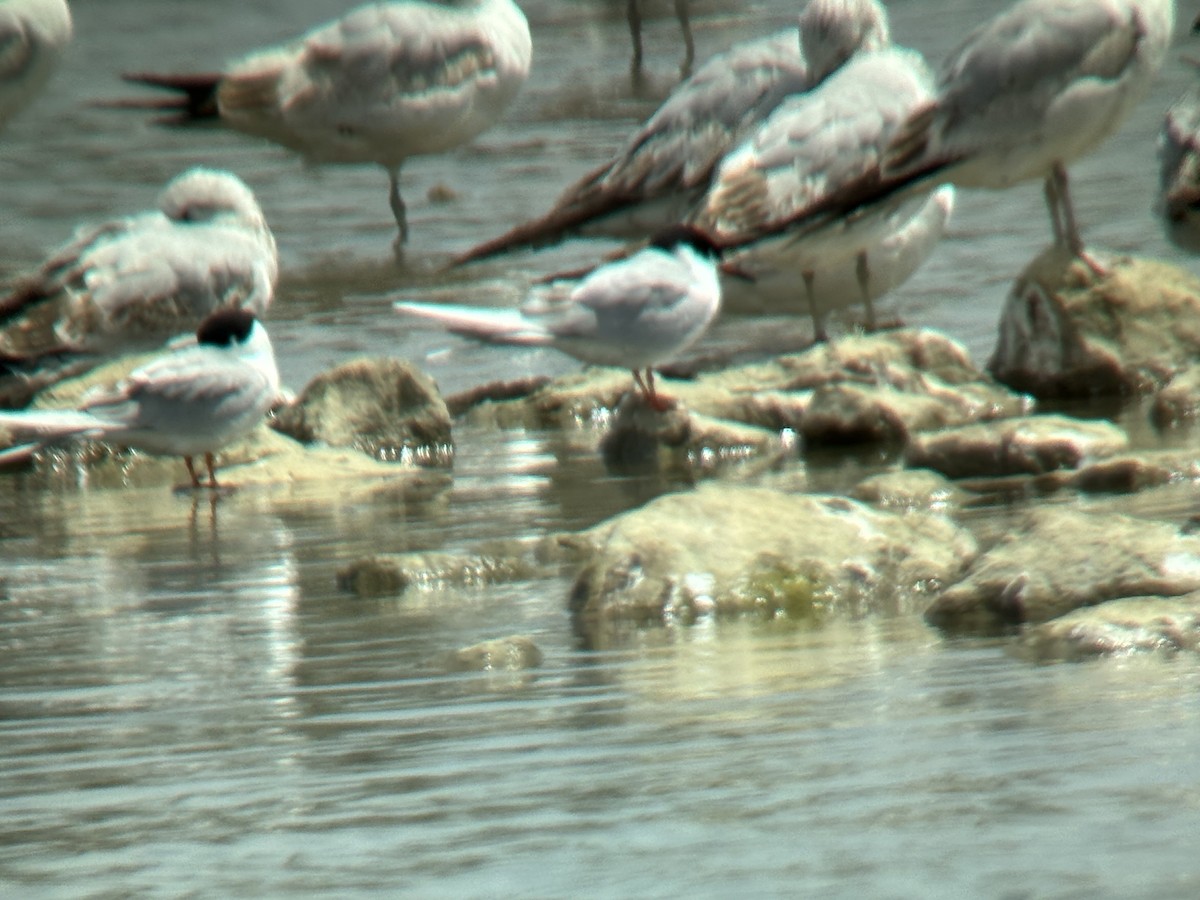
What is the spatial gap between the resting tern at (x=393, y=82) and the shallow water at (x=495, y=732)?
5.16 m

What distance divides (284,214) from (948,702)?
1005 cm

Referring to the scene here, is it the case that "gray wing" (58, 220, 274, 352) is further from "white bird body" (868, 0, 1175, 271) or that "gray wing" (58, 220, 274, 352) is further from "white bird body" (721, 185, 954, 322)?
"white bird body" (868, 0, 1175, 271)

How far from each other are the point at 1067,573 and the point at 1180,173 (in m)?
7.01

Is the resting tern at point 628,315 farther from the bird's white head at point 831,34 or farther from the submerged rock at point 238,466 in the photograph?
the bird's white head at point 831,34

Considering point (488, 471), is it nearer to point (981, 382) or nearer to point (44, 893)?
point (981, 382)

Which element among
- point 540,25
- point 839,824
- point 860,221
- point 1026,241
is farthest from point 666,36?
point 839,824

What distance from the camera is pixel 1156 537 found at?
14.6 feet

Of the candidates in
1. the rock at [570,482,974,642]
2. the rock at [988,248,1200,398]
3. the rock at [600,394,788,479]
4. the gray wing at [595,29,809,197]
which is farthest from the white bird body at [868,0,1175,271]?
the rock at [570,482,974,642]

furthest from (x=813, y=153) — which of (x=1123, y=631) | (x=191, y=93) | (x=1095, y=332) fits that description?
(x=191, y=93)

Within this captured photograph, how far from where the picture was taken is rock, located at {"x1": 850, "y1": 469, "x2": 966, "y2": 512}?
590 cm

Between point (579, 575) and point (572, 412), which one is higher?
point (572, 412)

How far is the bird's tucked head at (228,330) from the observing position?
290 inches

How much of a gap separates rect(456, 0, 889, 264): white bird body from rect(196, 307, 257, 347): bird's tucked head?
2772mm

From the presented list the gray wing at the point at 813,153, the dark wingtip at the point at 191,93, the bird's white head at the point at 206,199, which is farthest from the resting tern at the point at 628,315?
the dark wingtip at the point at 191,93
